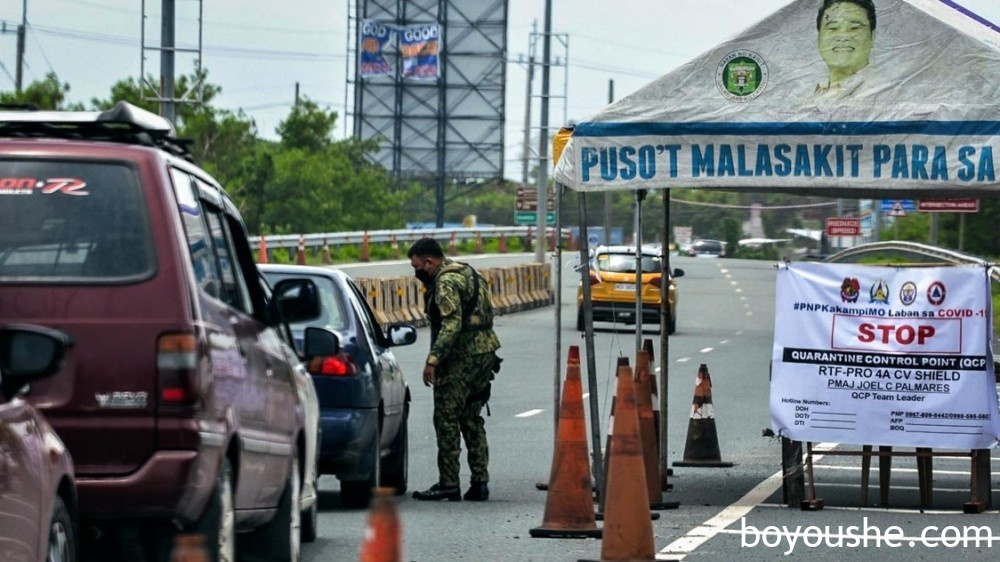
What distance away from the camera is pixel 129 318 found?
6.59 meters

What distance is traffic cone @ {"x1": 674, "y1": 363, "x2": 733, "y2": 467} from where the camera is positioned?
15.1 m

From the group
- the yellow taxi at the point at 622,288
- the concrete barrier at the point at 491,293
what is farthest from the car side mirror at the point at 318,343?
the yellow taxi at the point at 622,288

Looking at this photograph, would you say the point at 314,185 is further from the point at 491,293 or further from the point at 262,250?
the point at 491,293

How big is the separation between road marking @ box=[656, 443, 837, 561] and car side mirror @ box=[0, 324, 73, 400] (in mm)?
3943

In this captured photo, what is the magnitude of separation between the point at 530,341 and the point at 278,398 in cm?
2522

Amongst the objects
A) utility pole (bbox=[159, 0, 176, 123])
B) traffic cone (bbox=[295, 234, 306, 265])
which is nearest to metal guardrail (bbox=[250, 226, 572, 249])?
traffic cone (bbox=[295, 234, 306, 265])

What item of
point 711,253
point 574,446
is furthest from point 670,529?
point 711,253

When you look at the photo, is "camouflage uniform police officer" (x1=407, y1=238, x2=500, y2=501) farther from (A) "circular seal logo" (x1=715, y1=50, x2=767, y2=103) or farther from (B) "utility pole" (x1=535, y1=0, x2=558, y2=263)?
(B) "utility pole" (x1=535, y1=0, x2=558, y2=263)

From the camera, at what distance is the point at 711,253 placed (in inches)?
3324

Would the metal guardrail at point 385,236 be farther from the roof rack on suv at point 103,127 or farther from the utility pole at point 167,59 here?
the roof rack on suv at point 103,127

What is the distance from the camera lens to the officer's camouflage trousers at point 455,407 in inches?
496

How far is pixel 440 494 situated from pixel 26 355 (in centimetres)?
694

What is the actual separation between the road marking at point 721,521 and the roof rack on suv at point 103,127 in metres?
3.30

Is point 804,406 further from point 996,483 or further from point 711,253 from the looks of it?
point 711,253
